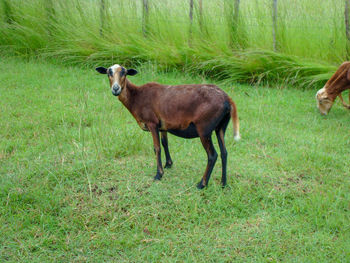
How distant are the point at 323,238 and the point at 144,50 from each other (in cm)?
580

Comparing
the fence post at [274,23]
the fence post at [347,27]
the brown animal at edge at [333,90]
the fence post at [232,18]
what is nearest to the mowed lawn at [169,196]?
the brown animal at edge at [333,90]

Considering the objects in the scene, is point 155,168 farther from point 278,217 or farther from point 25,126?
point 25,126

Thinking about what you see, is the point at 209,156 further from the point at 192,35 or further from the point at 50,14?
the point at 50,14

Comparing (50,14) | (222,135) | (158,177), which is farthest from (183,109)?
(50,14)

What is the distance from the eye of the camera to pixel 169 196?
148 inches

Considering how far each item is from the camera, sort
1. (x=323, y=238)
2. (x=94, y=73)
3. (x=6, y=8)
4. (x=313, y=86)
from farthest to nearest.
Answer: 1. (x=6, y=8)
2. (x=94, y=73)
3. (x=313, y=86)
4. (x=323, y=238)

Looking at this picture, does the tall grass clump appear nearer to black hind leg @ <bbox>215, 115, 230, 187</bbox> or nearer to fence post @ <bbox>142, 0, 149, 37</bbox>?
fence post @ <bbox>142, 0, 149, 37</bbox>

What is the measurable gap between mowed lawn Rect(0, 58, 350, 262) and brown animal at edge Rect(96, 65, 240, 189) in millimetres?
388

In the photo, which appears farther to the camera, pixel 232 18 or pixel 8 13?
pixel 8 13

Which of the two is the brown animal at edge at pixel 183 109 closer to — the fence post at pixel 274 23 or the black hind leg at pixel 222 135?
the black hind leg at pixel 222 135

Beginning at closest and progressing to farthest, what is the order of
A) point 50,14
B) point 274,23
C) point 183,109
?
point 183,109, point 274,23, point 50,14

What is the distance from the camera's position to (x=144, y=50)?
8.12m

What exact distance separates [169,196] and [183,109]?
839mm

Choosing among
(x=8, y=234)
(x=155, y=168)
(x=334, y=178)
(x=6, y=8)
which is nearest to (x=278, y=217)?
(x=334, y=178)
